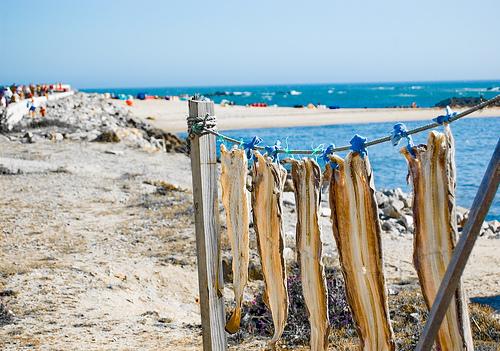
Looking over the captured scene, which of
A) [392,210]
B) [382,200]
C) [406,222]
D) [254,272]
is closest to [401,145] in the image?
[382,200]

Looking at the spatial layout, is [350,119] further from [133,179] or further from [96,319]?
[96,319]

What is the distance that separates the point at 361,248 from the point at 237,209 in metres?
0.91

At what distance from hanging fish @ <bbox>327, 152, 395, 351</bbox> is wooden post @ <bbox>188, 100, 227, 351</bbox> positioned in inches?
37.2

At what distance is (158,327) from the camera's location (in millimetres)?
6289

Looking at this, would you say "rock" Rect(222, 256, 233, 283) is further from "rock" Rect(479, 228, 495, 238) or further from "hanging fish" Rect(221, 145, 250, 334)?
"rock" Rect(479, 228, 495, 238)

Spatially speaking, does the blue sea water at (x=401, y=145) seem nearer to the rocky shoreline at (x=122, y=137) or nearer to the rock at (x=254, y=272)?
the rocky shoreline at (x=122, y=137)

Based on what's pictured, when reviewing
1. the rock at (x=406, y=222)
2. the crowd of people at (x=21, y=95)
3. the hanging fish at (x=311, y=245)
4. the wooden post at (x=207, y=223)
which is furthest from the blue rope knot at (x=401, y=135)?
the crowd of people at (x=21, y=95)

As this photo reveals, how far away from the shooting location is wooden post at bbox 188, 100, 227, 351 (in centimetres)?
371

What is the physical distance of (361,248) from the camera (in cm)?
296

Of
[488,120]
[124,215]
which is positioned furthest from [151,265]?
[488,120]

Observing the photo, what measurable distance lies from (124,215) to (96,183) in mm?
3254

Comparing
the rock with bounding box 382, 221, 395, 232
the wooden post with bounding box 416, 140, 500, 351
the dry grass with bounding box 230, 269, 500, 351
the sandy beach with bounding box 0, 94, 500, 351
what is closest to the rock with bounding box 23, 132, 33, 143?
the sandy beach with bounding box 0, 94, 500, 351

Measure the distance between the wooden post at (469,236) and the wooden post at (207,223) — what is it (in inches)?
64.2

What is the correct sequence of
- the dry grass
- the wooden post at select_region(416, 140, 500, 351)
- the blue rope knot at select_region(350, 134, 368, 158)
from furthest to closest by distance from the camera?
the dry grass → the blue rope knot at select_region(350, 134, 368, 158) → the wooden post at select_region(416, 140, 500, 351)
